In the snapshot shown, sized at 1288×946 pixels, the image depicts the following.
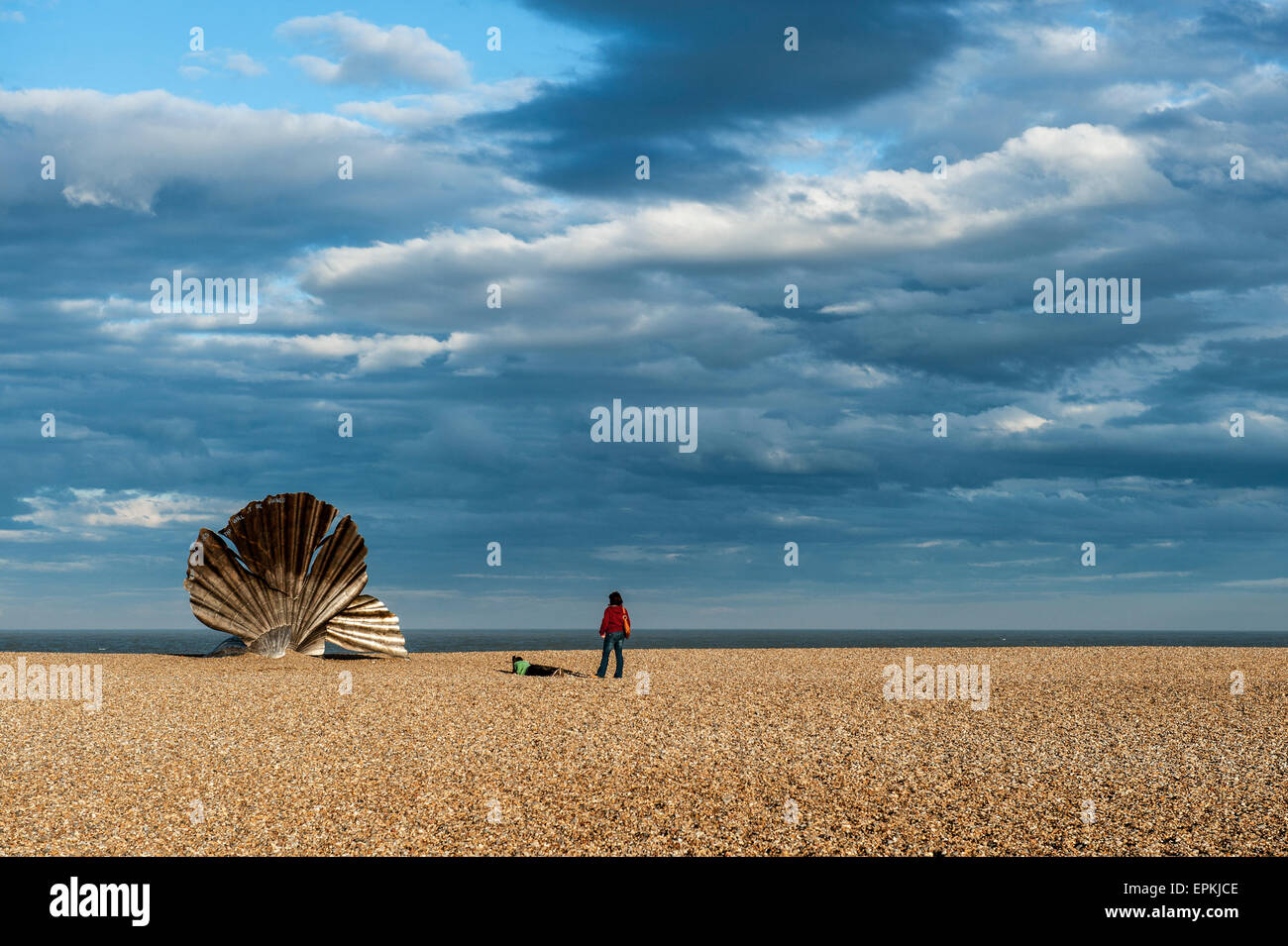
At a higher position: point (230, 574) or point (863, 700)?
point (230, 574)

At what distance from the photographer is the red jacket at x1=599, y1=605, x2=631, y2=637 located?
A: 67.4 feet

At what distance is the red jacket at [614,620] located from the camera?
67.4 ft

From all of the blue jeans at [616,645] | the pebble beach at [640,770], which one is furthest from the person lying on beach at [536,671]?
the pebble beach at [640,770]

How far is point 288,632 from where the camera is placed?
24.3 meters

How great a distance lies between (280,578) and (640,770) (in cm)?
1548

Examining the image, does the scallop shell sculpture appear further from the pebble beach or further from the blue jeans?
the blue jeans

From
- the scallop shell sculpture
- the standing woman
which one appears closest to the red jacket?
the standing woman

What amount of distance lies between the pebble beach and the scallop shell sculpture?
13.4ft

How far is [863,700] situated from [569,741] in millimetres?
6643
